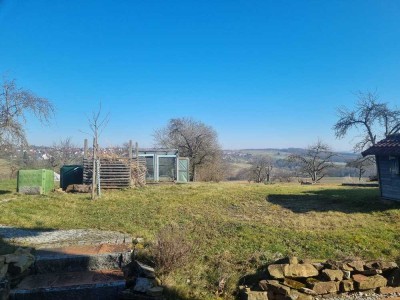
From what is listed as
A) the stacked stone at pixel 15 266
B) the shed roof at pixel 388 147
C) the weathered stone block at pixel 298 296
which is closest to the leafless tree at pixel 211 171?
the shed roof at pixel 388 147

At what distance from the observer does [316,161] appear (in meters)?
45.9

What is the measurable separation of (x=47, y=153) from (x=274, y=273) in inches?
1504

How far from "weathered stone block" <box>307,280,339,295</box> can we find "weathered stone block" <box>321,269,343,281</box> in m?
0.08

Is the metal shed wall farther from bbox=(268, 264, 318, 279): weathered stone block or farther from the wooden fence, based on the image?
the wooden fence

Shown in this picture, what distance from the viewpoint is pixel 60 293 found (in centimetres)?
470

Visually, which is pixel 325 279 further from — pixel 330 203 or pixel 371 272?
pixel 330 203

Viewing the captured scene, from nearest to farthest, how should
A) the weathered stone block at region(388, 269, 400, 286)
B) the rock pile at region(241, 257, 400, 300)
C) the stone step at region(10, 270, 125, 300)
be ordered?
the stone step at region(10, 270, 125, 300)
the rock pile at region(241, 257, 400, 300)
the weathered stone block at region(388, 269, 400, 286)

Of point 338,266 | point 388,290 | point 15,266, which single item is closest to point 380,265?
point 388,290

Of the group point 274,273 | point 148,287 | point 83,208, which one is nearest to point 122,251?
point 148,287

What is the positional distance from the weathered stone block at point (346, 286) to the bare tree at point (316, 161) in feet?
132

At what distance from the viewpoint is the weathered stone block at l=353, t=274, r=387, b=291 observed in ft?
20.1

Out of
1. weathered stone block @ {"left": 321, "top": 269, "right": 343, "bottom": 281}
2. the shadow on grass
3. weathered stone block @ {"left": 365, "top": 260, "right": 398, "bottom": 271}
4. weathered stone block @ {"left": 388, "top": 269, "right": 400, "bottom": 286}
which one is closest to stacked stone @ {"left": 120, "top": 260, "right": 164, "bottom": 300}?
weathered stone block @ {"left": 321, "top": 269, "right": 343, "bottom": 281}

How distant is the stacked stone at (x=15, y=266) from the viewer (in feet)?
16.5

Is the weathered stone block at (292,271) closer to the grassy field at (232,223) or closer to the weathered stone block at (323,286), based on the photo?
the weathered stone block at (323,286)
